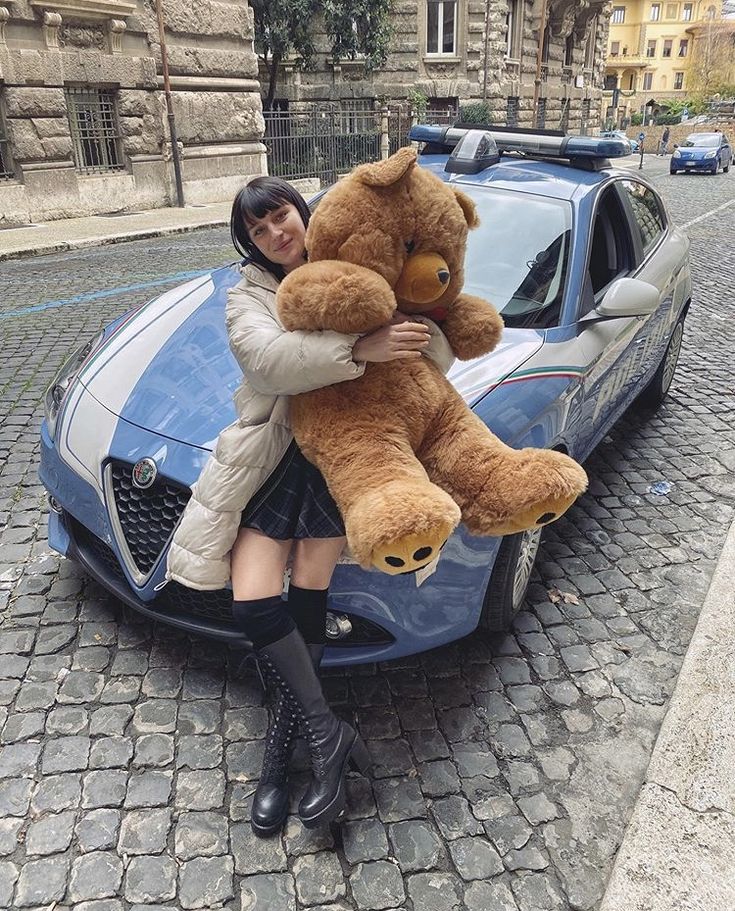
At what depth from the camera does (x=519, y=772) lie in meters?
2.40

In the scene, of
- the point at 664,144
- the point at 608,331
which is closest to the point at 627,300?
the point at 608,331

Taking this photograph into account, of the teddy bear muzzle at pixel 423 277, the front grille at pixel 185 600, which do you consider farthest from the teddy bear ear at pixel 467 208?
the front grille at pixel 185 600

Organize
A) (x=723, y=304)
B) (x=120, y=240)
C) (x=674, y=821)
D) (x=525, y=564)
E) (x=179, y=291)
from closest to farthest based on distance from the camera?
1. (x=674, y=821)
2. (x=525, y=564)
3. (x=179, y=291)
4. (x=723, y=304)
5. (x=120, y=240)

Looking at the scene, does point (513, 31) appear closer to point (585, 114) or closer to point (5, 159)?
point (585, 114)

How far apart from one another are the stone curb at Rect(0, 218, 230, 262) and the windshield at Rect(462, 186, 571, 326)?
8909 millimetres

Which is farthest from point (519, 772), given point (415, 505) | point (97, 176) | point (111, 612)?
point (97, 176)

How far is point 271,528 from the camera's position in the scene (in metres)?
2.13

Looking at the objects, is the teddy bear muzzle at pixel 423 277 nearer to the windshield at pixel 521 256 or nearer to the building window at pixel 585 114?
the windshield at pixel 521 256

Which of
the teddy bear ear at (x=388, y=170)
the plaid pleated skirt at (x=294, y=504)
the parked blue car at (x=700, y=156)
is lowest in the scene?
the parked blue car at (x=700, y=156)

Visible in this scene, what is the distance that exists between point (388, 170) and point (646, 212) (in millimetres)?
3355

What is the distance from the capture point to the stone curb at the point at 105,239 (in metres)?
10.8

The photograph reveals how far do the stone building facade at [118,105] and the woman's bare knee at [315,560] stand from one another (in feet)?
42.0

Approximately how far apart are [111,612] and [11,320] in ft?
15.6

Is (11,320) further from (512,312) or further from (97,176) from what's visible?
(97,176)
